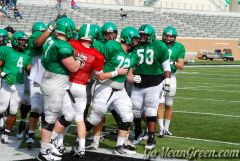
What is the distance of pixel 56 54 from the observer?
7.78 m

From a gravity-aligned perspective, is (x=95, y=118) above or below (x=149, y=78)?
below

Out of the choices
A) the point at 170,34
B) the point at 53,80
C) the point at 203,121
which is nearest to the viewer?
the point at 53,80

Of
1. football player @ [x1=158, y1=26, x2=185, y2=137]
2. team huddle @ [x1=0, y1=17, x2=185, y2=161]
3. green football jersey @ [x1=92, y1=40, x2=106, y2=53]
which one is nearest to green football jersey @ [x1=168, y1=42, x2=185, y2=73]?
football player @ [x1=158, y1=26, x2=185, y2=137]

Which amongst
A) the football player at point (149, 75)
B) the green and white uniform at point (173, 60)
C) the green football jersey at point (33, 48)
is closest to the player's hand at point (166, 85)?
the football player at point (149, 75)

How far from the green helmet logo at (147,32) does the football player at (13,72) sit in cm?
199

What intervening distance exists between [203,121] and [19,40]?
476cm

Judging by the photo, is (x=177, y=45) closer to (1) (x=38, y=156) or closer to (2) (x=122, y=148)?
(2) (x=122, y=148)

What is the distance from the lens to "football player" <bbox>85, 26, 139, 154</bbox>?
860cm

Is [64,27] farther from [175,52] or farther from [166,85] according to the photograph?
[175,52]

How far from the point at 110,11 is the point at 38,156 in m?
43.7

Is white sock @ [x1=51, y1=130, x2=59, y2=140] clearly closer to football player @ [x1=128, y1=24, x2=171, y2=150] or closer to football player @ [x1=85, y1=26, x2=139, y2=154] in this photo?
football player @ [x1=85, y1=26, x2=139, y2=154]

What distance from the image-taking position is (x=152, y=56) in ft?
30.3

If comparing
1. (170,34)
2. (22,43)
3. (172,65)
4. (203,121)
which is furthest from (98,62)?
(203,121)

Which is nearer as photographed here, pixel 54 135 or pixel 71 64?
pixel 71 64
